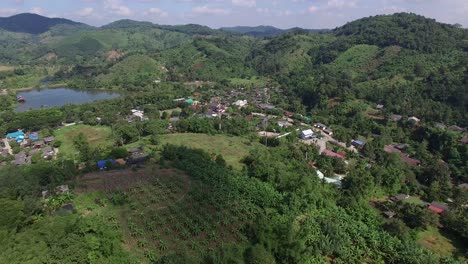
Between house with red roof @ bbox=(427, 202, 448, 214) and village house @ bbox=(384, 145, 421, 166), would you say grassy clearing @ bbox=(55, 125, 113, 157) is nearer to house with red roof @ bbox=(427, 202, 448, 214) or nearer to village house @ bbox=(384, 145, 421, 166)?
house with red roof @ bbox=(427, 202, 448, 214)

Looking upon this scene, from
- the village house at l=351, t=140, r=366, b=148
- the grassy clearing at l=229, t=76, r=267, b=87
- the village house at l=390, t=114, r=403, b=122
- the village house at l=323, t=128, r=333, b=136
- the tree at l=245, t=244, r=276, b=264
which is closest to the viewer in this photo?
the tree at l=245, t=244, r=276, b=264

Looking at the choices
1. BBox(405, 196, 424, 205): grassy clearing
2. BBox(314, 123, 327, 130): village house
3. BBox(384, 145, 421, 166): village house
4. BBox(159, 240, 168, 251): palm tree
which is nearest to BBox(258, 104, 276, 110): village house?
BBox(314, 123, 327, 130): village house

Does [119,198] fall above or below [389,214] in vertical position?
above

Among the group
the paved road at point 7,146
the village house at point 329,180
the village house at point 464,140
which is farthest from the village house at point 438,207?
the paved road at point 7,146

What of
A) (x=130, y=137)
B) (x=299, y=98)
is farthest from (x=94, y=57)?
(x=130, y=137)

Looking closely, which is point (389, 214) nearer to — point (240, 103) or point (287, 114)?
point (287, 114)

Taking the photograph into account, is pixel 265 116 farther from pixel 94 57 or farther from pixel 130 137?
pixel 94 57

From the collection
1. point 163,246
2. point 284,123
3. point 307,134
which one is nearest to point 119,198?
point 163,246
